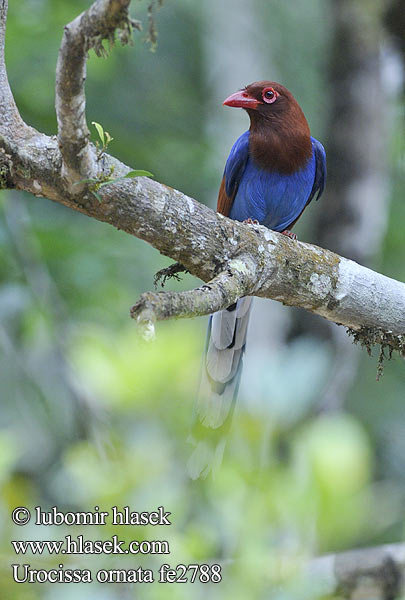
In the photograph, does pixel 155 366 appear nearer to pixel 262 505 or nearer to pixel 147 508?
pixel 147 508

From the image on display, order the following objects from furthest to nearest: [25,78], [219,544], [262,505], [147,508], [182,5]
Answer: [182,5] → [25,78] → [219,544] → [262,505] → [147,508]

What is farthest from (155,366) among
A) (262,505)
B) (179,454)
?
(262,505)

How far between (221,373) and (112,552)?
1.63m

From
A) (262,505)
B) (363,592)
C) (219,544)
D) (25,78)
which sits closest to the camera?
(262,505)

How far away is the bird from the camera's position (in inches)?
163

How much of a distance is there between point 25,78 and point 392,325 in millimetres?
3444

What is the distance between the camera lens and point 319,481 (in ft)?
8.42

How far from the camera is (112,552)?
8.30 feet

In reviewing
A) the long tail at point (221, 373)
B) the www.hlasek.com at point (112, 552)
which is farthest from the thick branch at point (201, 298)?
the long tail at point (221, 373)

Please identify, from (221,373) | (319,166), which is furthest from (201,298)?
(319,166)

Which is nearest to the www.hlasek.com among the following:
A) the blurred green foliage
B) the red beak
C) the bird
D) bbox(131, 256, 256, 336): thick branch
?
the blurred green foliage

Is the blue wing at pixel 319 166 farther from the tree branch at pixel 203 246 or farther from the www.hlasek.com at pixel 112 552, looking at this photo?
the www.hlasek.com at pixel 112 552

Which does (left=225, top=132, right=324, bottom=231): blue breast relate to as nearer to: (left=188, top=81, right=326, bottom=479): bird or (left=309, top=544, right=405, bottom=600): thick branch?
(left=188, top=81, right=326, bottom=479): bird

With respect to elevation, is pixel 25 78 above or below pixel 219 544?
above
